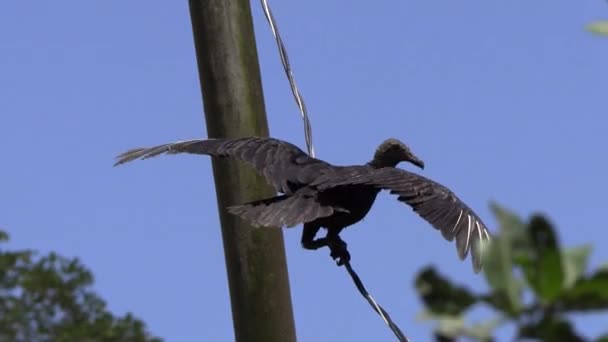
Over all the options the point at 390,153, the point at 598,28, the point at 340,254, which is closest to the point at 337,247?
the point at 340,254

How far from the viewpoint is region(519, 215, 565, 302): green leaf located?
56 cm

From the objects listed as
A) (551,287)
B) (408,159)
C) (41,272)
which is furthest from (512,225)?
(41,272)

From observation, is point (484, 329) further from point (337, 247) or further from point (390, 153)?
point (390, 153)

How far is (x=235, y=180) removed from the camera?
412 cm

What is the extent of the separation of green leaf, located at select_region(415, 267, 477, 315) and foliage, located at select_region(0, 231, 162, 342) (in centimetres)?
1096

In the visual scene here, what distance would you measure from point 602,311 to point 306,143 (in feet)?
13.4

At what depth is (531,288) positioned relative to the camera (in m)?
0.57

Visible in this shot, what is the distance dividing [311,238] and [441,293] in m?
3.73

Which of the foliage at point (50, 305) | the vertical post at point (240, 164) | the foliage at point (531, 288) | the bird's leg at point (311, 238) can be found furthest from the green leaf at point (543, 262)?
the foliage at point (50, 305)

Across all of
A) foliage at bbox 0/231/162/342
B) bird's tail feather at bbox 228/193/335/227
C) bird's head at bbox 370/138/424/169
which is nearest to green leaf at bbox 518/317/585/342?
bird's tail feather at bbox 228/193/335/227

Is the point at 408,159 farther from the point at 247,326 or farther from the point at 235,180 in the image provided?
the point at 247,326

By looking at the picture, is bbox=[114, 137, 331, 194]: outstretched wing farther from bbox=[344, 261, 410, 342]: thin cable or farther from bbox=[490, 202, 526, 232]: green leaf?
bbox=[490, 202, 526, 232]: green leaf

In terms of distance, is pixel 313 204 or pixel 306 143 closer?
pixel 313 204

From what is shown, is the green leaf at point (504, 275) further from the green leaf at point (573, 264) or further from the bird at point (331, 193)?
the bird at point (331, 193)
